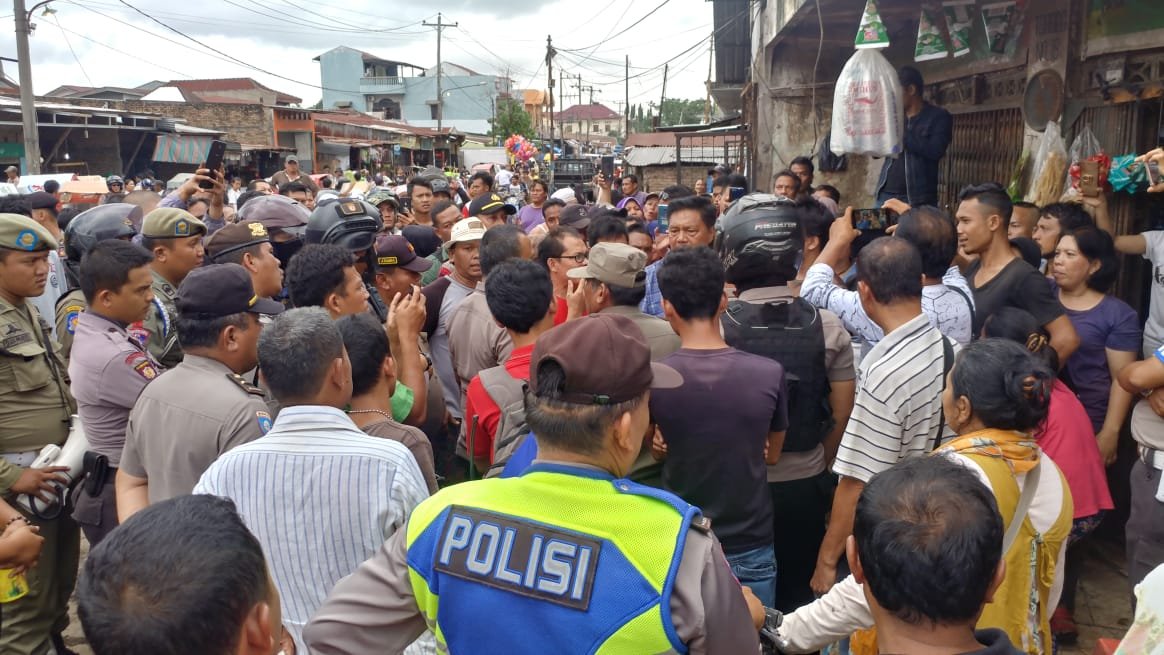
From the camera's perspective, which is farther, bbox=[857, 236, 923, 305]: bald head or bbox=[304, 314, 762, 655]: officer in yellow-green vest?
bbox=[857, 236, 923, 305]: bald head

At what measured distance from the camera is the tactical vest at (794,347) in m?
3.23

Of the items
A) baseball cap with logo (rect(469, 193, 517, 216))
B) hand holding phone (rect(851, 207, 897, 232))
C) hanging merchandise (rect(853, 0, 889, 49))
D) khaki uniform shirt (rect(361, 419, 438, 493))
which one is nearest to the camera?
khaki uniform shirt (rect(361, 419, 438, 493))

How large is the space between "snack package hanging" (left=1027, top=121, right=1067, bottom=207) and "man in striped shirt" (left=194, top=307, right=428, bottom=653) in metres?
5.06

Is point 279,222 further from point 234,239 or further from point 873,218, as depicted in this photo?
point 873,218

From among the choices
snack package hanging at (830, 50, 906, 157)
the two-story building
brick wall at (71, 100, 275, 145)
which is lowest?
snack package hanging at (830, 50, 906, 157)

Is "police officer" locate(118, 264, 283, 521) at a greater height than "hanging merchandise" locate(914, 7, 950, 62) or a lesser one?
lesser

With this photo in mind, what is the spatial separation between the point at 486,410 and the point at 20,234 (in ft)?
7.43

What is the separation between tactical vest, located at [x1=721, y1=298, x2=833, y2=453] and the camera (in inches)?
127

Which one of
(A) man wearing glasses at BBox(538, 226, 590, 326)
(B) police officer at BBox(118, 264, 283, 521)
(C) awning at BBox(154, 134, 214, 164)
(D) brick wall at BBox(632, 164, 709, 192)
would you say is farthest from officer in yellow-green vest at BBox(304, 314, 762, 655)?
(D) brick wall at BBox(632, 164, 709, 192)

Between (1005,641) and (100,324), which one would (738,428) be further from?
(100,324)

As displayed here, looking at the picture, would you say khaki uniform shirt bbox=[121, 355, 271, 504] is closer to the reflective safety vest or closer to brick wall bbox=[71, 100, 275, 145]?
the reflective safety vest

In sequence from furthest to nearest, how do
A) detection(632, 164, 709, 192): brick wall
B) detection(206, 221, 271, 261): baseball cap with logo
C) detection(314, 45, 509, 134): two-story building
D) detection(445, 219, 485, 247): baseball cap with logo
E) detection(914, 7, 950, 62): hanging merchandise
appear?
detection(314, 45, 509, 134): two-story building
detection(632, 164, 709, 192): brick wall
detection(914, 7, 950, 62): hanging merchandise
detection(445, 219, 485, 247): baseball cap with logo
detection(206, 221, 271, 261): baseball cap with logo

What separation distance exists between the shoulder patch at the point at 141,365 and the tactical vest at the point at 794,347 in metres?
2.25

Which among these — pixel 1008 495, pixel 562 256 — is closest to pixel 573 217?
pixel 562 256
